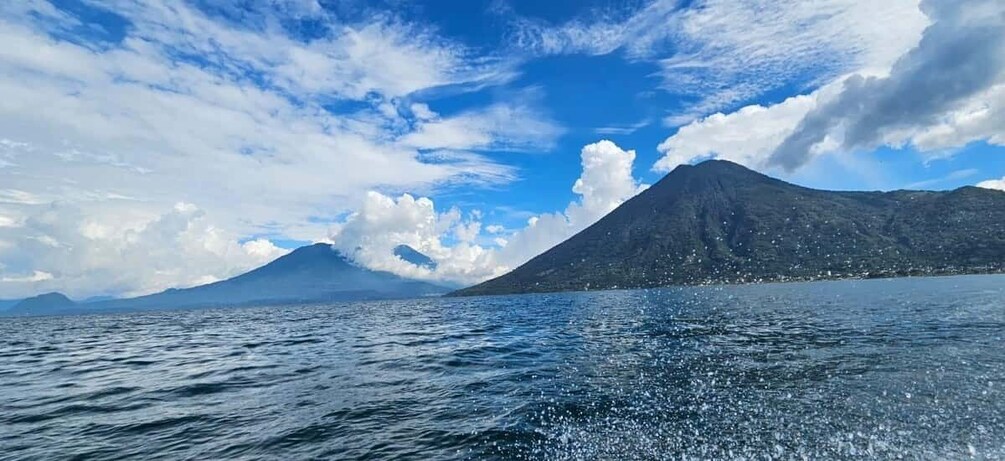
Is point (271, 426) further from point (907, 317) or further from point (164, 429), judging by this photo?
point (907, 317)

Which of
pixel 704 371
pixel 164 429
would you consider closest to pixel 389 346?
pixel 164 429

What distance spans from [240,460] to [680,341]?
35088 mm

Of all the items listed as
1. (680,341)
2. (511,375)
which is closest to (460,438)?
(511,375)

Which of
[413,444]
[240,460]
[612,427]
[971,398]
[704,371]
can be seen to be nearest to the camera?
[240,460]

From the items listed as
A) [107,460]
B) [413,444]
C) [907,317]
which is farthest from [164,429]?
[907,317]

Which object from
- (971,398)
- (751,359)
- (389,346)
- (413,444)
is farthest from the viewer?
(389,346)

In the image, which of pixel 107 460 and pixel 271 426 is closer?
pixel 107 460

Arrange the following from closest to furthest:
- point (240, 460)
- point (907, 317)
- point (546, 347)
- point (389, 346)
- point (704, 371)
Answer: point (240, 460) < point (704, 371) < point (546, 347) < point (389, 346) < point (907, 317)

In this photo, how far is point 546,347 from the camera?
4012 cm

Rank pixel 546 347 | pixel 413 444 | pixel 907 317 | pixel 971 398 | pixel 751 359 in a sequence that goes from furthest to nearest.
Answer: pixel 907 317, pixel 546 347, pixel 751 359, pixel 971 398, pixel 413 444

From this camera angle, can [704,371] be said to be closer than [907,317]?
Yes

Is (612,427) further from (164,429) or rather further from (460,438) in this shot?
(164,429)

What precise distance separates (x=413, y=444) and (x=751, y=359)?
76.0 feet

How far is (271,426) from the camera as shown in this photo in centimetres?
1864
